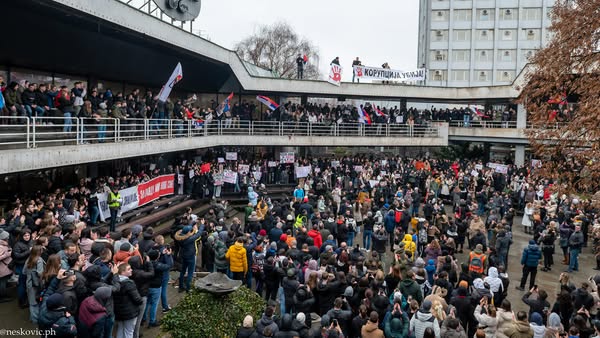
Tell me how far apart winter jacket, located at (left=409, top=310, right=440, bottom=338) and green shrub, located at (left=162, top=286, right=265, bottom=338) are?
302 centimetres

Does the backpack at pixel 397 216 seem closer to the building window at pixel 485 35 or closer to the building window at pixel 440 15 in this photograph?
the building window at pixel 440 15

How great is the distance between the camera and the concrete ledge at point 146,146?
11.5 metres

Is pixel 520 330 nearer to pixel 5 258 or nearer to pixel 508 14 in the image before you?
pixel 5 258

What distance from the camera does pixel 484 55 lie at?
70.8 m

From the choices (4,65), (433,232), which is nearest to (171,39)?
(4,65)

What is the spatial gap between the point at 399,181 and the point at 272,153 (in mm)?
10120

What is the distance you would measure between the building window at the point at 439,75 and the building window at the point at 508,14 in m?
11.2

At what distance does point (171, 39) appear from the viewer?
19578mm

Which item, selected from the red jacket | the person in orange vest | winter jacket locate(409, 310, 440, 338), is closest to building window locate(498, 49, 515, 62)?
the red jacket

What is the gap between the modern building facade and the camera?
68.6 meters

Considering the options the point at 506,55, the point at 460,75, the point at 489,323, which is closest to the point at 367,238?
the point at 489,323

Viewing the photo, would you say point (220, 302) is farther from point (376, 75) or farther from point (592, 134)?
point (376, 75)

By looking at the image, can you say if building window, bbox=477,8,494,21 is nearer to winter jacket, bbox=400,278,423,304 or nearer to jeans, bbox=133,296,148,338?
winter jacket, bbox=400,278,423,304

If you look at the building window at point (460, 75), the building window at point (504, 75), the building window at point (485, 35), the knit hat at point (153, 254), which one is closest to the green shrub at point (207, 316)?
the knit hat at point (153, 254)
